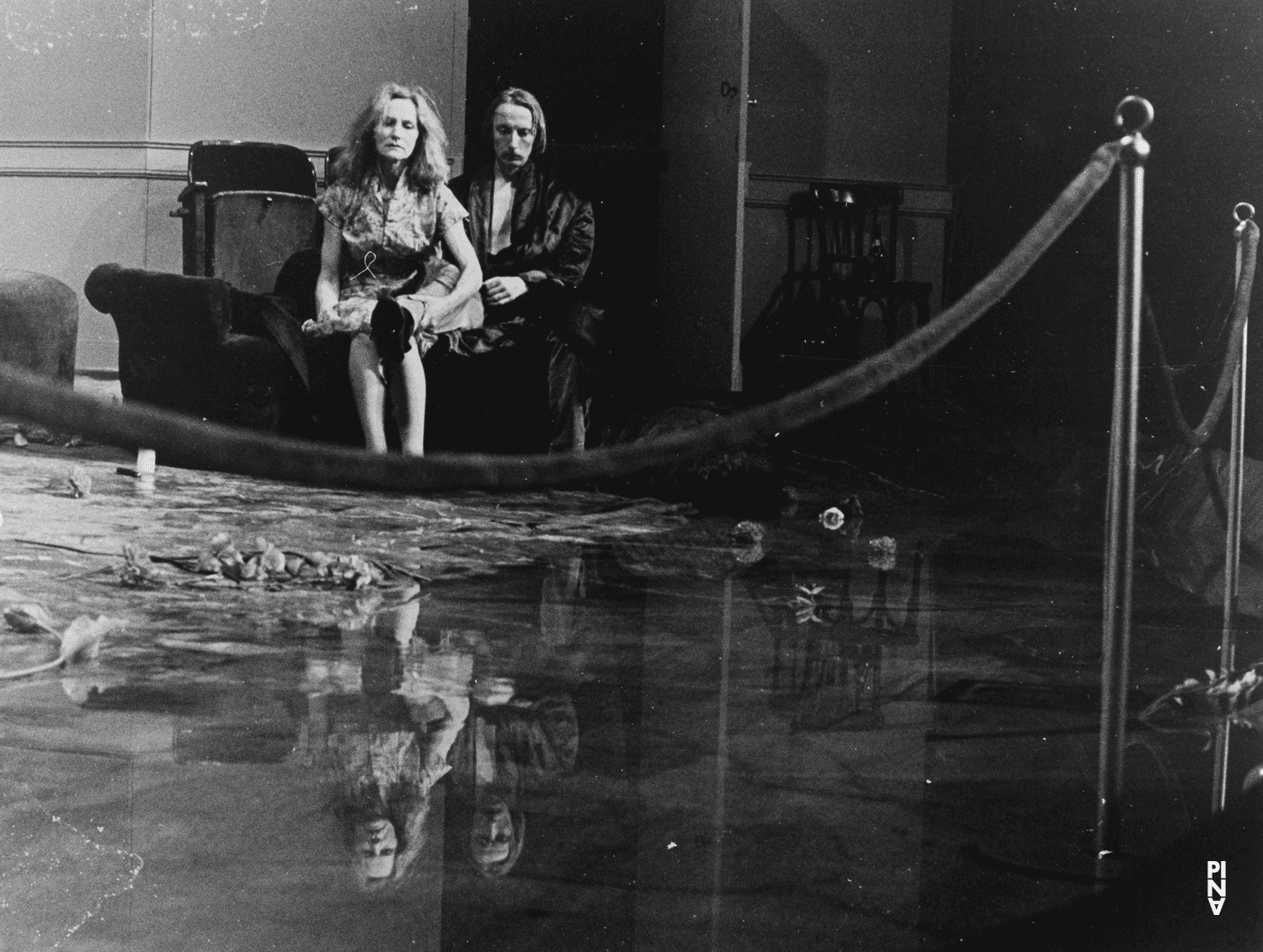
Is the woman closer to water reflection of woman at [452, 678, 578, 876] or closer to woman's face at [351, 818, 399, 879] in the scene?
water reflection of woman at [452, 678, 578, 876]

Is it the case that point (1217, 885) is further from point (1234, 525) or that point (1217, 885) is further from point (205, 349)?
point (205, 349)

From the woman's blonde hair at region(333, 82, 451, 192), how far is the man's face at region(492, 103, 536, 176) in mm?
204

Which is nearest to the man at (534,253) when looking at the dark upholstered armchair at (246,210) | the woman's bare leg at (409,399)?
the woman's bare leg at (409,399)

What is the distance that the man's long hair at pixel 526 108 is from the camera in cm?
403

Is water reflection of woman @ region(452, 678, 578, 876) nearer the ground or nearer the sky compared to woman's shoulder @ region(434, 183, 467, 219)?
nearer the ground

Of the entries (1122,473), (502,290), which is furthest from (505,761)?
(502,290)

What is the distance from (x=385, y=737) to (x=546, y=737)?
23 cm

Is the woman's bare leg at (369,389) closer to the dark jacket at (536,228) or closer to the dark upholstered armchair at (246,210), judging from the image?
the dark upholstered armchair at (246,210)

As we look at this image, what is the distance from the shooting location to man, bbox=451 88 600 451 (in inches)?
161

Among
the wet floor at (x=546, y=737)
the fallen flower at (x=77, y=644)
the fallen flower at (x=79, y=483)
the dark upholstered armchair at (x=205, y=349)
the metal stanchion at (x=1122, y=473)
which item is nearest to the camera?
the wet floor at (x=546, y=737)

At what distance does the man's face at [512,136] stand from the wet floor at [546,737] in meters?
1.11

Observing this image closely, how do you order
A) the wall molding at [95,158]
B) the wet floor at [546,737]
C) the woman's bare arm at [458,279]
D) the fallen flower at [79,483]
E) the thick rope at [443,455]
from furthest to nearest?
the woman's bare arm at [458,279]
the fallen flower at [79,483]
the wall molding at [95,158]
the wet floor at [546,737]
the thick rope at [443,455]

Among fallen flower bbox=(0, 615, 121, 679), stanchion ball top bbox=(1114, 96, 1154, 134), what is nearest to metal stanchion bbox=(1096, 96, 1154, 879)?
stanchion ball top bbox=(1114, 96, 1154, 134)

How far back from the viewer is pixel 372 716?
2119 millimetres
